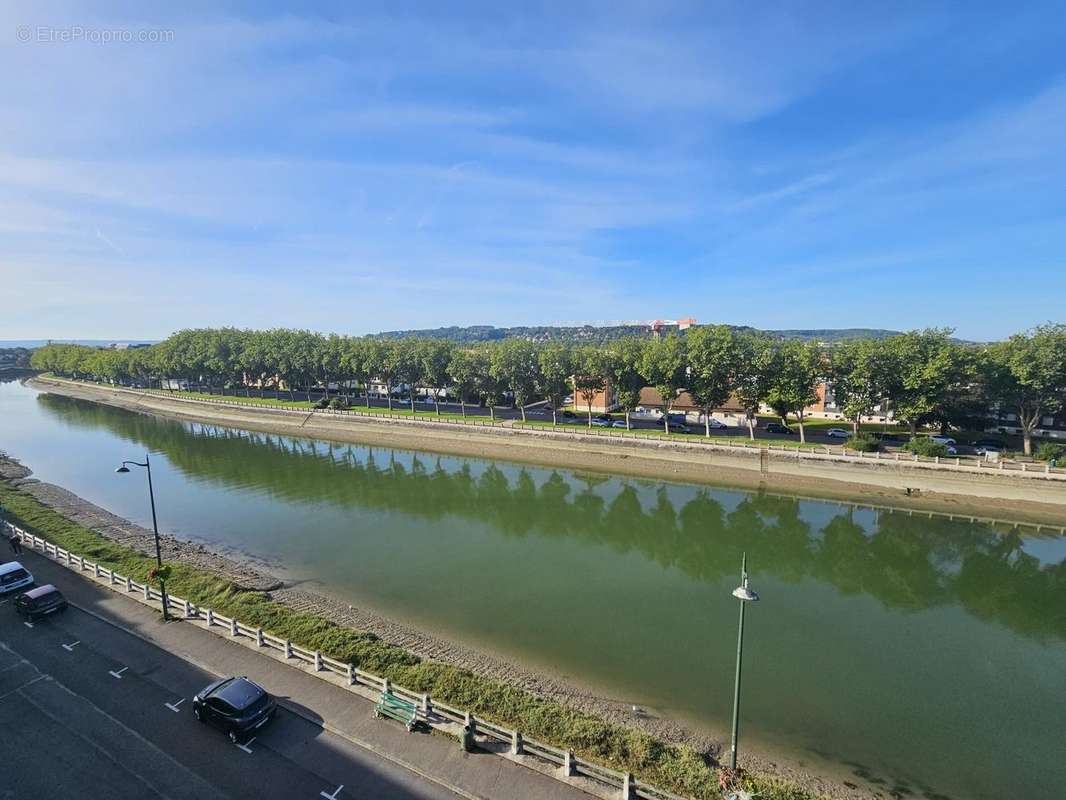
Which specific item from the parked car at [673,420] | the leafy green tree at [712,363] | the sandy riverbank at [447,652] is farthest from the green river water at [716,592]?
the parked car at [673,420]

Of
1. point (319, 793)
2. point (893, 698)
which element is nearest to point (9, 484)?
point (319, 793)

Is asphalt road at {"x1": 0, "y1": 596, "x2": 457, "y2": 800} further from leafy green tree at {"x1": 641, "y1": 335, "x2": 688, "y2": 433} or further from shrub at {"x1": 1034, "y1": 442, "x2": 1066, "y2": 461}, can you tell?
shrub at {"x1": 1034, "y1": 442, "x2": 1066, "y2": 461}

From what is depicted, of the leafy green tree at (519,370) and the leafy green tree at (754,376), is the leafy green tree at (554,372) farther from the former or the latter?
the leafy green tree at (754,376)

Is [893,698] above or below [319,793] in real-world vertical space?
below

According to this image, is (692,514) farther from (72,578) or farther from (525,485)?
(72,578)

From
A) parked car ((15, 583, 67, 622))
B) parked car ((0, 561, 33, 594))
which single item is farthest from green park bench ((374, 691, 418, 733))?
parked car ((0, 561, 33, 594))
